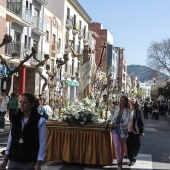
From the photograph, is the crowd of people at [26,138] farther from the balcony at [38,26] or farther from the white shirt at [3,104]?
the balcony at [38,26]

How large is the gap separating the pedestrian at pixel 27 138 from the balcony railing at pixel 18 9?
23.0 m

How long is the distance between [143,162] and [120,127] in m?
1.86

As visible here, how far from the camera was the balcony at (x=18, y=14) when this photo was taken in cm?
2645

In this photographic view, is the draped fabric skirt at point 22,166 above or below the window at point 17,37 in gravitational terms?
below

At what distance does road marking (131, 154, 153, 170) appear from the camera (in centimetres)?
875

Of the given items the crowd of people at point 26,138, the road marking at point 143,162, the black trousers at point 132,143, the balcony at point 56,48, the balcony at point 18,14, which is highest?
the balcony at point 18,14

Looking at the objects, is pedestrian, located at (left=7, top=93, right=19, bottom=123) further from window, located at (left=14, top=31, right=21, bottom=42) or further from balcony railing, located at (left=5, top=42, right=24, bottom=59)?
window, located at (left=14, top=31, right=21, bottom=42)

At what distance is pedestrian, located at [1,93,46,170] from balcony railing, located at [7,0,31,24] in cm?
2296

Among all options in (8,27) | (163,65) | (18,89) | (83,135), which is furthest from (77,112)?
(163,65)

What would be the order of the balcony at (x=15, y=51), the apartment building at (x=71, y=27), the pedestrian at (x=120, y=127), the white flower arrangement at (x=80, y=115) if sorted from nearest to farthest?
1. the pedestrian at (x=120, y=127)
2. the white flower arrangement at (x=80, y=115)
3. the balcony at (x=15, y=51)
4. the apartment building at (x=71, y=27)

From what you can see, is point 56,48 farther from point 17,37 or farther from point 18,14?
point 18,14

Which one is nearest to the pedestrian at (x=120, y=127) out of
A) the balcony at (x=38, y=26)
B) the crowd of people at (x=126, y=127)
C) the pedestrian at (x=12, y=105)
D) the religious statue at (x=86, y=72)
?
the crowd of people at (x=126, y=127)

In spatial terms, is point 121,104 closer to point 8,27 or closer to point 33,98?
point 33,98

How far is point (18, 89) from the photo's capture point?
104 ft
